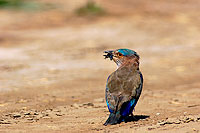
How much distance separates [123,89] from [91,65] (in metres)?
6.26

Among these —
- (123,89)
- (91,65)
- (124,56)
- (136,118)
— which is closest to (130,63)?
(124,56)

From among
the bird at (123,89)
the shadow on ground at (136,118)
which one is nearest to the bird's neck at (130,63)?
the bird at (123,89)

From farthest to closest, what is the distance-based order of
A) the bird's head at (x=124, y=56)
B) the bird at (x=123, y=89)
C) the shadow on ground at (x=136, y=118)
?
1. the bird's head at (x=124, y=56)
2. the shadow on ground at (x=136, y=118)
3. the bird at (x=123, y=89)

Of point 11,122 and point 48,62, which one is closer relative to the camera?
point 11,122

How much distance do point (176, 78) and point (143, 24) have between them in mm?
8321

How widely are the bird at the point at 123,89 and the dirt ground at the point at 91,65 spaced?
165 mm

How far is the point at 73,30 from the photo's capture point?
18.0 meters

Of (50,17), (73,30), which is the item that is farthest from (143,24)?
(50,17)

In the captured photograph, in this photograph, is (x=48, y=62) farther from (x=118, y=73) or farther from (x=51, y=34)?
(x=118, y=73)

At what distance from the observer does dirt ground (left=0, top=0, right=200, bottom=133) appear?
251 inches

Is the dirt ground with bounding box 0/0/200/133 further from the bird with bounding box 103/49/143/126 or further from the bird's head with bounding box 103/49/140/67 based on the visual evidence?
the bird's head with bounding box 103/49/140/67

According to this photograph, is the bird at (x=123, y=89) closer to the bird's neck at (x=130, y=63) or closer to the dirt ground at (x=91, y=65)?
the bird's neck at (x=130, y=63)

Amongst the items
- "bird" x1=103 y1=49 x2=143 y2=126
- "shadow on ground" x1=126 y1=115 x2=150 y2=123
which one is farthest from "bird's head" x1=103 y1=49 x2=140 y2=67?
"shadow on ground" x1=126 y1=115 x2=150 y2=123

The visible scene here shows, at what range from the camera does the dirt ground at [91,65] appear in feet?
20.9
